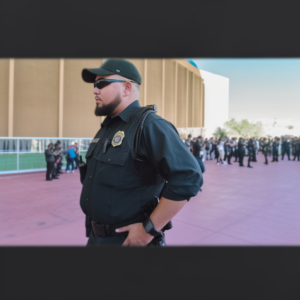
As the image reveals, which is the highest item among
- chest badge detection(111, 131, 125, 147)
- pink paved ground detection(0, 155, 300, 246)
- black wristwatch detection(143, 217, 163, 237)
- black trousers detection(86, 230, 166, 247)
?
chest badge detection(111, 131, 125, 147)

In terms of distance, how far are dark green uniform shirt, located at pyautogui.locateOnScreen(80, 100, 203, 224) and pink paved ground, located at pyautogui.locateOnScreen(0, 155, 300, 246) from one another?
→ 5.52ft

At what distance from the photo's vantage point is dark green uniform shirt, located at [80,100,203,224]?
1.31m

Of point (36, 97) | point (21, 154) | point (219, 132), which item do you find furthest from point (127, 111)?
point (219, 132)

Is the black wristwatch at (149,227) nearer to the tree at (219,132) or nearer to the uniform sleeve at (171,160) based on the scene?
the uniform sleeve at (171,160)

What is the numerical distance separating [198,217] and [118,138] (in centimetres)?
344

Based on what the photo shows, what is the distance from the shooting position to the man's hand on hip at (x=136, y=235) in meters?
1.40

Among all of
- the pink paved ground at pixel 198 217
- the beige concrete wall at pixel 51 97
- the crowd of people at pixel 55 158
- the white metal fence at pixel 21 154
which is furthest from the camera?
the beige concrete wall at pixel 51 97

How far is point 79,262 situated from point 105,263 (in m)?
0.20

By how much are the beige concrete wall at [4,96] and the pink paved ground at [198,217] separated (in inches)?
301

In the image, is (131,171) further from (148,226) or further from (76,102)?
(76,102)

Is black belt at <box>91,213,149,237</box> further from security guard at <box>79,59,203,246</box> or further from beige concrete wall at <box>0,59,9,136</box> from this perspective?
beige concrete wall at <box>0,59,9,136</box>

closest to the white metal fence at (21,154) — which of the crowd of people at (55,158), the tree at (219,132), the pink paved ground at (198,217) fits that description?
the crowd of people at (55,158)

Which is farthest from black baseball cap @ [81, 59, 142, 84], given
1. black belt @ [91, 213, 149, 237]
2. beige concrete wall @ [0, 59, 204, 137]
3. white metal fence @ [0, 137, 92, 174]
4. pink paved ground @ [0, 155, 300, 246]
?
beige concrete wall @ [0, 59, 204, 137]
